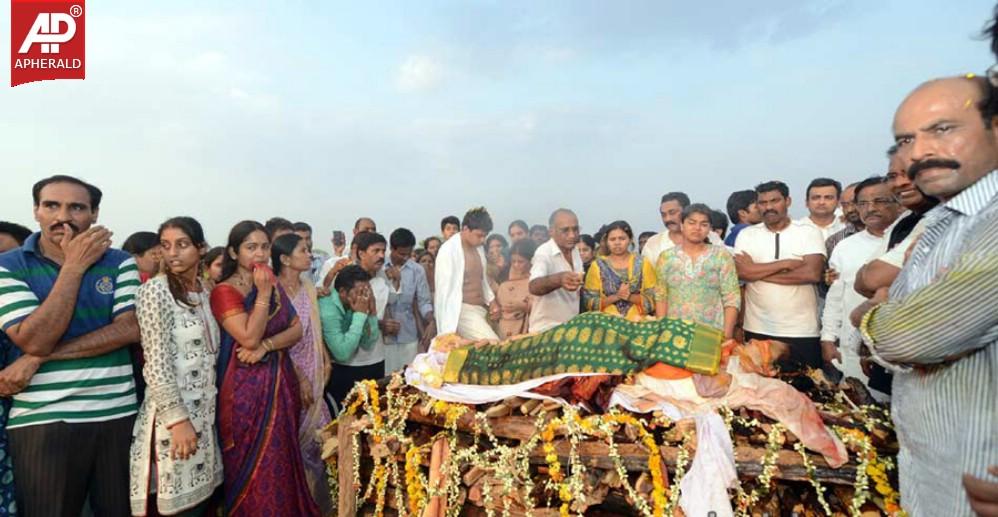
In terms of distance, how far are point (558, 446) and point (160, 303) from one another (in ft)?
8.32

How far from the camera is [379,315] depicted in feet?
19.6

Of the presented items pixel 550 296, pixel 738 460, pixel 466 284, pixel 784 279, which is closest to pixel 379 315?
pixel 466 284

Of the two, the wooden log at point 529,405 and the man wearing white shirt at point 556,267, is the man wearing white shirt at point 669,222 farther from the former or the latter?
the wooden log at point 529,405

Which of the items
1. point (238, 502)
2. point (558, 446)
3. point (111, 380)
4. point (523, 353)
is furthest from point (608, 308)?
point (111, 380)

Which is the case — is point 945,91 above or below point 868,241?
above

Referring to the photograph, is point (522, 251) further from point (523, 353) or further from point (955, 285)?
point (955, 285)

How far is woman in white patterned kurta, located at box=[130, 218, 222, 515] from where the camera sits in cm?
317

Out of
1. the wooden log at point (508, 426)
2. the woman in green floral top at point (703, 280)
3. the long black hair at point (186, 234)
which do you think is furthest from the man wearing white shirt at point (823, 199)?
the long black hair at point (186, 234)

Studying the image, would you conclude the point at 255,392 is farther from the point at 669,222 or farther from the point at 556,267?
the point at 669,222

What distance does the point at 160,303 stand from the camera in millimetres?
3244

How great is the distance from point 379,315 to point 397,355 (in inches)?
29.1

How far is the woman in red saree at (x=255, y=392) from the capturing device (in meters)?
3.66

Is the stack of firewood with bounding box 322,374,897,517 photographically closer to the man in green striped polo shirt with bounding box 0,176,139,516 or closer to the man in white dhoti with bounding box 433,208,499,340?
the man in green striped polo shirt with bounding box 0,176,139,516

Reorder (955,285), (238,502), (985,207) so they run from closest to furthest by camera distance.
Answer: (955,285) → (985,207) → (238,502)
